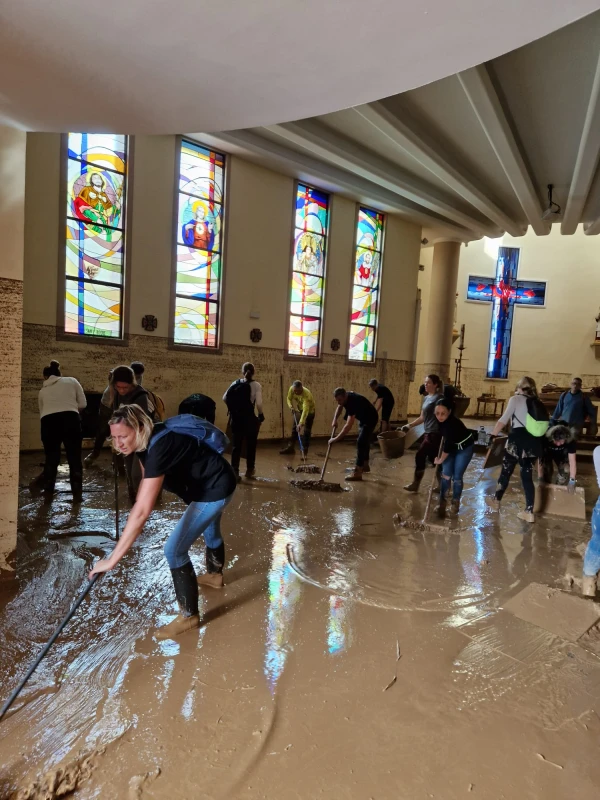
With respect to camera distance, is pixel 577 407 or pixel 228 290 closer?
pixel 577 407

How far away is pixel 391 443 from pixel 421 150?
4876 mm

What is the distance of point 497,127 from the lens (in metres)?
7.24

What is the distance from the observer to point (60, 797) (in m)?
1.86

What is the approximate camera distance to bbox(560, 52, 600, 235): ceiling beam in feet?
21.0

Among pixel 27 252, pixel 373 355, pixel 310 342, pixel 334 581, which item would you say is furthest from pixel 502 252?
pixel 334 581

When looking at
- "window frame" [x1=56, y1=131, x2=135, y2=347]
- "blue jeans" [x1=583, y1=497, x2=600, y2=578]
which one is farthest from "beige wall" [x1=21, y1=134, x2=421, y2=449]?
"blue jeans" [x1=583, y1=497, x2=600, y2=578]

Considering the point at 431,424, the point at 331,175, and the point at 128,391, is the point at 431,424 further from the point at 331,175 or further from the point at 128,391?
the point at 331,175

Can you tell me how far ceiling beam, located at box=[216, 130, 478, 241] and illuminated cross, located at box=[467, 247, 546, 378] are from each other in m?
4.43

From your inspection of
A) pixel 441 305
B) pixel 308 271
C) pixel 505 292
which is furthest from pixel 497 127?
pixel 505 292

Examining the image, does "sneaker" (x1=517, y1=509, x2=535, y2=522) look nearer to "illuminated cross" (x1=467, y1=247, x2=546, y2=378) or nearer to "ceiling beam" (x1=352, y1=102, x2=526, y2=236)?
"ceiling beam" (x1=352, y1=102, x2=526, y2=236)

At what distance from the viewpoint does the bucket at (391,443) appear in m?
7.88

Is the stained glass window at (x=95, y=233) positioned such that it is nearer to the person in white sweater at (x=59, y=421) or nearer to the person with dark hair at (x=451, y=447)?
the person in white sweater at (x=59, y=421)

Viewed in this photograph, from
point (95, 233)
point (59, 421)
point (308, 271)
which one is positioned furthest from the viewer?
point (308, 271)

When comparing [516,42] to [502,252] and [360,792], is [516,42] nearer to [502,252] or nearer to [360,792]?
[360,792]
